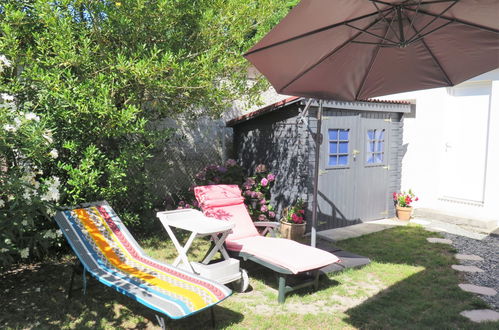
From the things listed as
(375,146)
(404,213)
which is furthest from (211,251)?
(404,213)

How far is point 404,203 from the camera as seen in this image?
854cm

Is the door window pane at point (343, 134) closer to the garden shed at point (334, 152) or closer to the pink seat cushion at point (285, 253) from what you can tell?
the garden shed at point (334, 152)

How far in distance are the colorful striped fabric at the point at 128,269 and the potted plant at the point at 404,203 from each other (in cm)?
604

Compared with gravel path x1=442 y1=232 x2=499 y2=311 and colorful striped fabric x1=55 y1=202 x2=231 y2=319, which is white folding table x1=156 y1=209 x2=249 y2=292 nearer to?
colorful striped fabric x1=55 y1=202 x2=231 y2=319

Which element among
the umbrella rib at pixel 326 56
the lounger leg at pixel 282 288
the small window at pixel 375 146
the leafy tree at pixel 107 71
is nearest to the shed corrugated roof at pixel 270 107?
the small window at pixel 375 146

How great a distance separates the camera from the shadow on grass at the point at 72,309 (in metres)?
3.69

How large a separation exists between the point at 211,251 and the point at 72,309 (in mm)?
1553

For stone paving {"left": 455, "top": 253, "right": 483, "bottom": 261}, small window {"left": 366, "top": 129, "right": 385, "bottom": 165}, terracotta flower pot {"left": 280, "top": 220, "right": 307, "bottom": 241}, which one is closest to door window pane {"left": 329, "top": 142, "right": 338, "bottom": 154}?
small window {"left": 366, "top": 129, "right": 385, "bottom": 165}

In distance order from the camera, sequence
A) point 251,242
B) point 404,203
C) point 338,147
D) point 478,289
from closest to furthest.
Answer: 1. point 478,289
2. point 251,242
3. point 338,147
4. point 404,203

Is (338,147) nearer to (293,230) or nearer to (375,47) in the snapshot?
(293,230)

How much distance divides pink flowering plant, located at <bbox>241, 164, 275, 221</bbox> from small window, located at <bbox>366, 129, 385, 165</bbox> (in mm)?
2171

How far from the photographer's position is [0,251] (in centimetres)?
349

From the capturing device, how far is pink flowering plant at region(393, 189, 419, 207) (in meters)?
8.53

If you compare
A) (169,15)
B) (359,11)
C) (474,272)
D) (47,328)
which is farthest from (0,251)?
(474,272)
